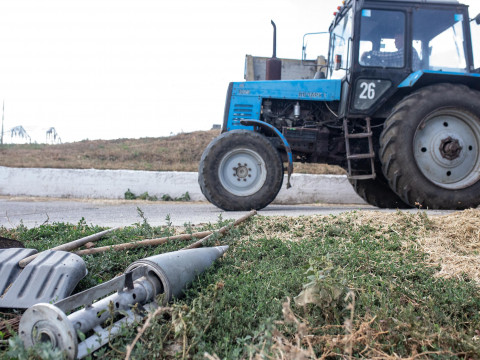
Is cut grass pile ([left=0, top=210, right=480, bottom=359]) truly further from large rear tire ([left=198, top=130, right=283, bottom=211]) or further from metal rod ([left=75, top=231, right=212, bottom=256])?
large rear tire ([left=198, top=130, right=283, bottom=211])

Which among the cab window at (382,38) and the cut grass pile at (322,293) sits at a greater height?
the cab window at (382,38)

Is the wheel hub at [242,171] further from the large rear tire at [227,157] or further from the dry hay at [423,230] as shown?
the dry hay at [423,230]

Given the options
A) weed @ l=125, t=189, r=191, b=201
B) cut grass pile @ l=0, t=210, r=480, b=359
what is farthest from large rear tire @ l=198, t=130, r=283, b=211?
weed @ l=125, t=189, r=191, b=201

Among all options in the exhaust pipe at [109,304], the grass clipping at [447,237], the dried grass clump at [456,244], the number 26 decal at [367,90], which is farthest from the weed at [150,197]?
the exhaust pipe at [109,304]

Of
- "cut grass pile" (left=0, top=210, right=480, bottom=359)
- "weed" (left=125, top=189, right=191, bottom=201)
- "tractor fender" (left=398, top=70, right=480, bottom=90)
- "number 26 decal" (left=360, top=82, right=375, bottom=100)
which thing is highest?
"tractor fender" (left=398, top=70, right=480, bottom=90)

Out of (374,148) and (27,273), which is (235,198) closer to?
(374,148)

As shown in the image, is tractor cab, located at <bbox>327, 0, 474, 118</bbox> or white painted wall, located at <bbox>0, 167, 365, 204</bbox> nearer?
tractor cab, located at <bbox>327, 0, 474, 118</bbox>

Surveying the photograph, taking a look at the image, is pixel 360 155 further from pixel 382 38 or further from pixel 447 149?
pixel 382 38

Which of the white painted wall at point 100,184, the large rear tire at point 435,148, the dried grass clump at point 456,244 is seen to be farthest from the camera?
the white painted wall at point 100,184

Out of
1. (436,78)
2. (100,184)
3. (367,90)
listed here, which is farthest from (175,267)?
(100,184)

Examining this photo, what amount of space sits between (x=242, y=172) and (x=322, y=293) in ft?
13.4

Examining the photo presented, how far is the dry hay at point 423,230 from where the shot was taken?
2.76 m

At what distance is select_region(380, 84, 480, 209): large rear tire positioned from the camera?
212 inches

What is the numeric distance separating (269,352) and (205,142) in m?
13.4
